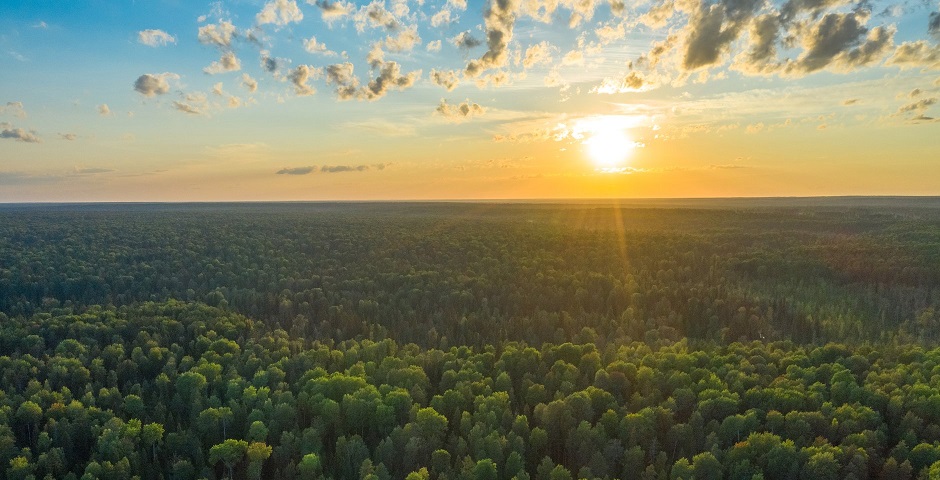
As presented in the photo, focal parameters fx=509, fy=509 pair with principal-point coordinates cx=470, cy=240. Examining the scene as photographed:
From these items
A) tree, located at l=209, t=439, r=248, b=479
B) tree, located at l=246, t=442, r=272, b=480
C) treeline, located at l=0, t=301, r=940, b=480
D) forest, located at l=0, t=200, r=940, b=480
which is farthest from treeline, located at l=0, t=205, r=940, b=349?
tree, located at l=209, t=439, r=248, b=479

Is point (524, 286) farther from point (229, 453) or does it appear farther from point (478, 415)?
point (229, 453)

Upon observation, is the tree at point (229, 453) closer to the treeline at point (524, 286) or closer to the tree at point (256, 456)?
the tree at point (256, 456)

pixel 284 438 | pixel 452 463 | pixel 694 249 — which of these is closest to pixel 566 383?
pixel 452 463

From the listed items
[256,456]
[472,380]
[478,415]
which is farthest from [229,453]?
[472,380]

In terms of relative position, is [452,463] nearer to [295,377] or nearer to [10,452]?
[295,377]

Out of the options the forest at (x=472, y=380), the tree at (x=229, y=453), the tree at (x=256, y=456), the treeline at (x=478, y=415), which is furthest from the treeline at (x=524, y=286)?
the tree at (x=229, y=453)
